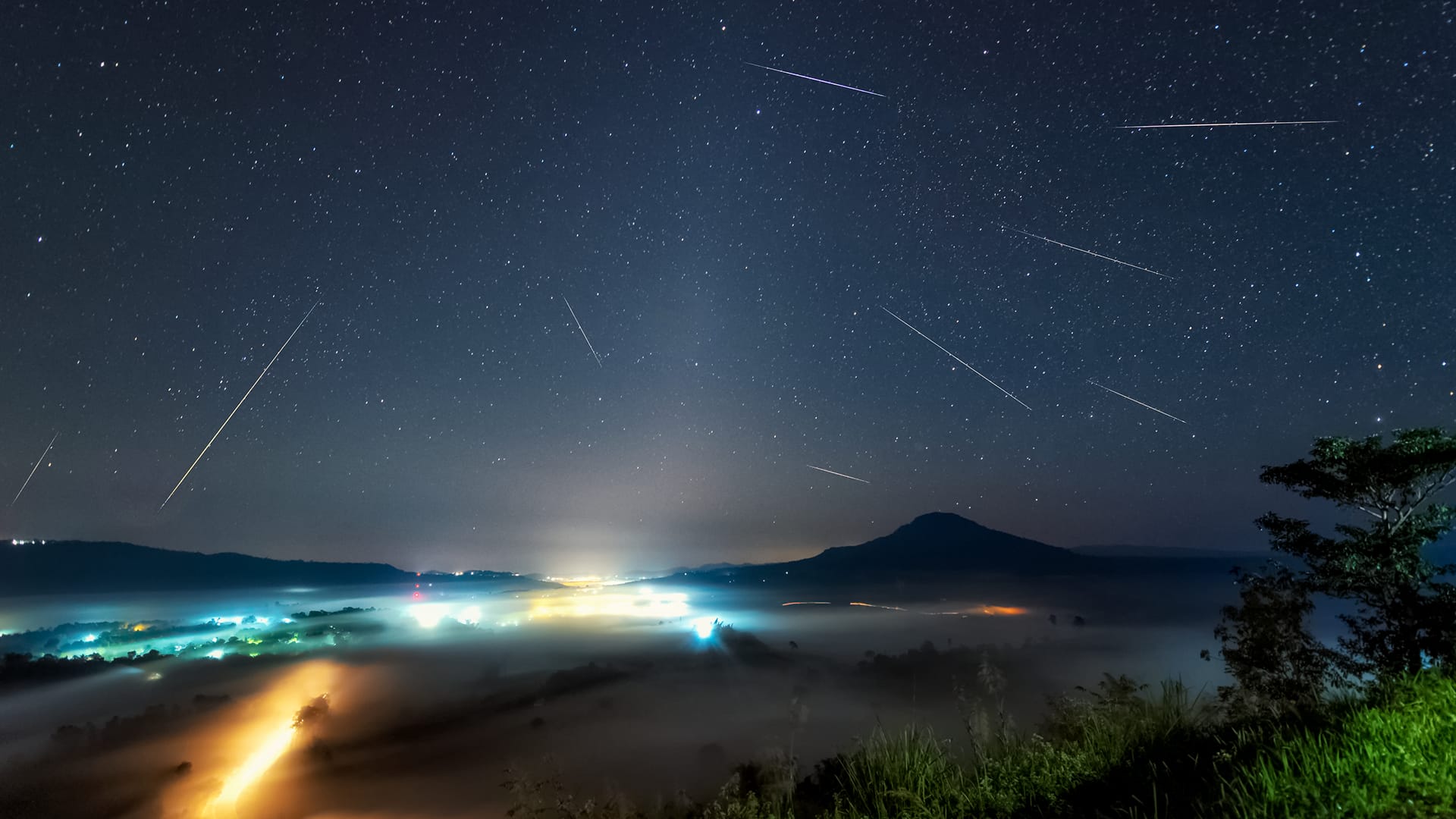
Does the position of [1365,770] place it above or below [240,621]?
above

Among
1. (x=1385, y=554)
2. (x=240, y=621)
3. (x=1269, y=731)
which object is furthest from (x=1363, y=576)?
(x=240, y=621)

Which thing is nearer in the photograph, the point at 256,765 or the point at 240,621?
the point at 256,765

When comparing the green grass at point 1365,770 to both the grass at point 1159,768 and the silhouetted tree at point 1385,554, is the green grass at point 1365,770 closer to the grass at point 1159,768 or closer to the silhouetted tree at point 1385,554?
the grass at point 1159,768

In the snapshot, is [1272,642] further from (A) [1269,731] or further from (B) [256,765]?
(B) [256,765]

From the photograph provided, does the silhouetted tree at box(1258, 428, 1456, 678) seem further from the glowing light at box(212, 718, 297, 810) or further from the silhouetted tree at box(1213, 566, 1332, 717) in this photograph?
the glowing light at box(212, 718, 297, 810)

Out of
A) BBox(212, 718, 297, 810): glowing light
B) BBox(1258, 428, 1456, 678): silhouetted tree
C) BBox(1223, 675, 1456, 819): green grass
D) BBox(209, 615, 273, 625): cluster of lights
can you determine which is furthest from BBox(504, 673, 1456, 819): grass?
BBox(209, 615, 273, 625): cluster of lights
